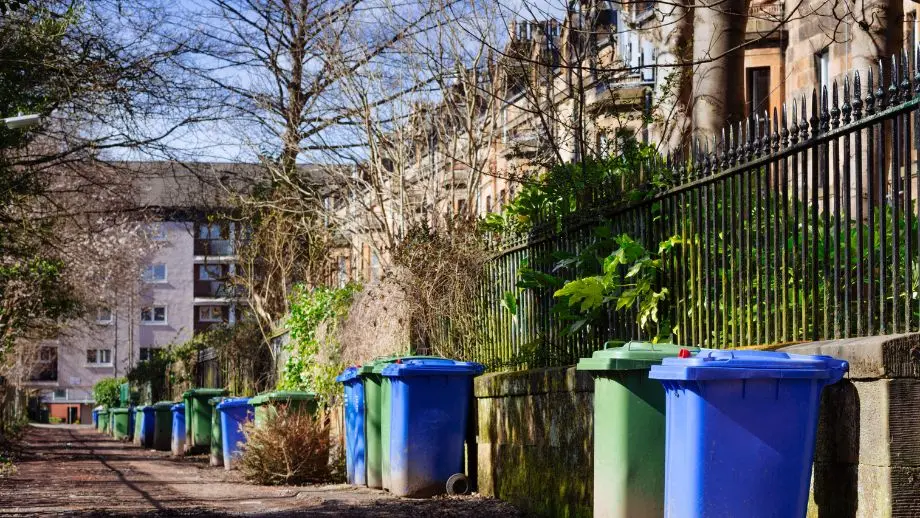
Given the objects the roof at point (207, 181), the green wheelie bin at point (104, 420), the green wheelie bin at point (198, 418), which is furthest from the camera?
the green wheelie bin at point (104, 420)

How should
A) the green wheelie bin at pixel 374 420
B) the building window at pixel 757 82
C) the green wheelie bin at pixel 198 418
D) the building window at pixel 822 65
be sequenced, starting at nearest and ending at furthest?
the green wheelie bin at pixel 374 420, the green wheelie bin at pixel 198 418, the building window at pixel 822 65, the building window at pixel 757 82

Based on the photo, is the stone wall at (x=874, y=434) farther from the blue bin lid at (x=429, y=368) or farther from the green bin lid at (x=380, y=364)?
the green bin lid at (x=380, y=364)

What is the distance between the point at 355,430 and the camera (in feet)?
47.5

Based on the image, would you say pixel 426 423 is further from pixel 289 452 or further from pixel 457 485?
pixel 289 452

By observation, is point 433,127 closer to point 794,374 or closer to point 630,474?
point 630,474

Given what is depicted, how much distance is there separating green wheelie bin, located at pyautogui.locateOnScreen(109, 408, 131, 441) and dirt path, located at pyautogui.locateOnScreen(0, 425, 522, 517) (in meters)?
27.3

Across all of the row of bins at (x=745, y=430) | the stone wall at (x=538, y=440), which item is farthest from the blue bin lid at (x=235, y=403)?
the row of bins at (x=745, y=430)

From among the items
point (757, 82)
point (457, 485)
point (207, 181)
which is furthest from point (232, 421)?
point (757, 82)

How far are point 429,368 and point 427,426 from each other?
51cm

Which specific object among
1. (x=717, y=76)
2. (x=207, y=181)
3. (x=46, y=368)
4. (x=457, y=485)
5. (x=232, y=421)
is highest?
(x=207, y=181)

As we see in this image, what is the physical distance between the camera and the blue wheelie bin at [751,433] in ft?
20.3

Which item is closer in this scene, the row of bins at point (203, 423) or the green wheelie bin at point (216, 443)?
the row of bins at point (203, 423)

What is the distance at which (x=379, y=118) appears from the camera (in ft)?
72.8

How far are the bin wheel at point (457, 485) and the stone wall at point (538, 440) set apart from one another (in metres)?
0.15
